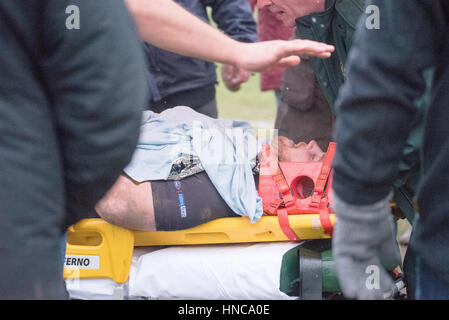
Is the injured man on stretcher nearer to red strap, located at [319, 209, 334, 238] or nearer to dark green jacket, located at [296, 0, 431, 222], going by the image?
red strap, located at [319, 209, 334, 238]

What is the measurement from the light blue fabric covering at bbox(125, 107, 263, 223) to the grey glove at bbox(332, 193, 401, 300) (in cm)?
121

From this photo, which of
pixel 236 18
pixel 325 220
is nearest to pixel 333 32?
pixel 325 220

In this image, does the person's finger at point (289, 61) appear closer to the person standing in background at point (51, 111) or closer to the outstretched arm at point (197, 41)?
the outstretched arm at point (197, 41)

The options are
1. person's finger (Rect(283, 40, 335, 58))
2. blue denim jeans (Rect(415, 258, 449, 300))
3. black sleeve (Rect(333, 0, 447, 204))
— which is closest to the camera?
black sleeve (Rect(333, 0, 447, 204))

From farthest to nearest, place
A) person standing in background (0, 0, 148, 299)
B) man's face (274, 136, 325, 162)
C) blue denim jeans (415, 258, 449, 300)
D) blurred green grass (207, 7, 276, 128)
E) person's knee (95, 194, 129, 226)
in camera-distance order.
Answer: blurred green grass (207, 7, 276, 128) < man's face (274, 136, 325, 162) < person's knee (95, 194, 129, 226) < blue denim jeans (415, 258, 449, 300) < person standing in background (0, 0, 148, 299)

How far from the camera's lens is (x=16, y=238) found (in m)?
1.01

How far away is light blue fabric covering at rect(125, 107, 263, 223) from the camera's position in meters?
2.45

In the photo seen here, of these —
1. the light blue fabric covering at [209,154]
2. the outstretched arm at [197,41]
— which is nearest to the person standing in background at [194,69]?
the light blue fabric covering at [209,154]

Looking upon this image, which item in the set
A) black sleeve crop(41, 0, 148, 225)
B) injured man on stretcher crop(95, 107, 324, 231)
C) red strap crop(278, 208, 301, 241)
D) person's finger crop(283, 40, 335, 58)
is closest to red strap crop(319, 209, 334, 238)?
red strap crop(278, 208, 301, 241)

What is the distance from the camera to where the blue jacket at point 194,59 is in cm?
294
